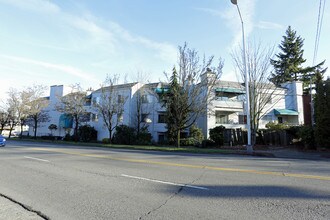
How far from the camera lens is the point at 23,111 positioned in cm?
4981

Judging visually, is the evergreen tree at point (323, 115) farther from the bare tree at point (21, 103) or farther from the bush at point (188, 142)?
the bare tree at point (21, 103)

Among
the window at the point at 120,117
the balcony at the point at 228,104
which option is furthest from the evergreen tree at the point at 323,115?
the window at the point at 120,117

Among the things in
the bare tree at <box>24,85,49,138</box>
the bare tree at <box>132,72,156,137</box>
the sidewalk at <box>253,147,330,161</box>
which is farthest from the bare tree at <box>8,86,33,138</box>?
the sidewalk at <box>253,147,330,161</box>

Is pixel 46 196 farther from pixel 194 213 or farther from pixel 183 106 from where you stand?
pixel 183 106

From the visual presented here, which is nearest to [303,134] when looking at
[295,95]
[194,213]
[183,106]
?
[183,106]

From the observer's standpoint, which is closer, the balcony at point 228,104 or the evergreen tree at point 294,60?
the balcony at point 228,104

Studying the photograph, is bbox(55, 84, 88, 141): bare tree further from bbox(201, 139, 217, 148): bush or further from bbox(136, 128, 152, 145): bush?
bbox(201, 139, 217, 148): bush

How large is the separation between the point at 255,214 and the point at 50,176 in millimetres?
7068

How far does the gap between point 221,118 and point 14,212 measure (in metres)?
35.0

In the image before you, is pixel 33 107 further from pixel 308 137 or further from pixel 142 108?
pixel 308 137

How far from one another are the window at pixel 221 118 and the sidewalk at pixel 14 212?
33.7 m

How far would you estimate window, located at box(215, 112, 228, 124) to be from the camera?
125ft

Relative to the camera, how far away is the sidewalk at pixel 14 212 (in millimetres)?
5176

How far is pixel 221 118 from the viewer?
127 feet
